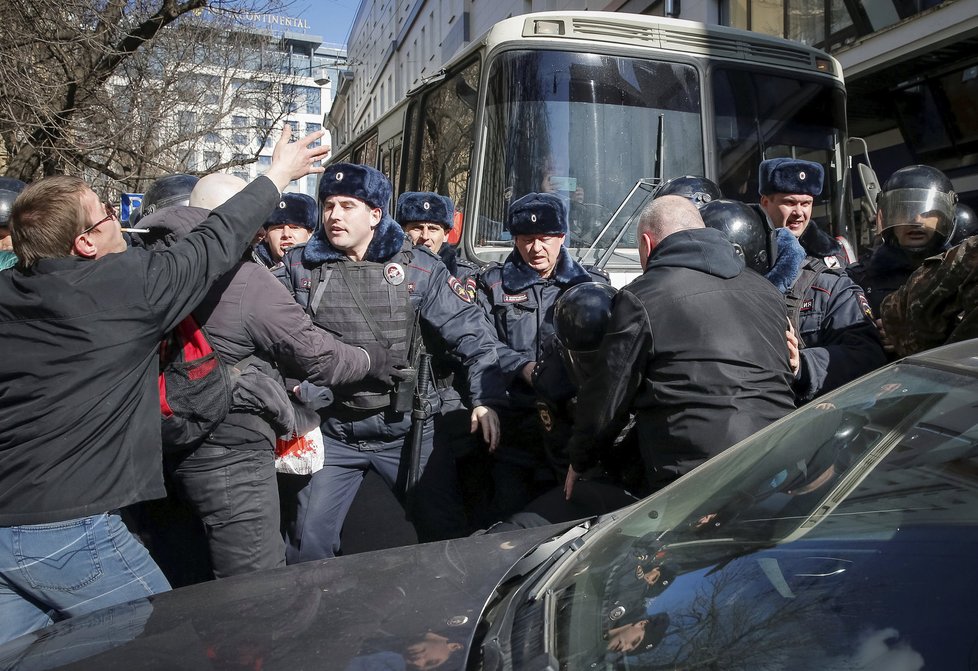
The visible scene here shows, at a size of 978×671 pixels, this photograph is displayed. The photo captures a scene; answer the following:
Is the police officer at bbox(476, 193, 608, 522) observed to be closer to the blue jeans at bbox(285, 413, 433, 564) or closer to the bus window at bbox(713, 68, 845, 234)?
the blue jeans at bbox(285, 413, 433, 564)

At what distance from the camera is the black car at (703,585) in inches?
50.6

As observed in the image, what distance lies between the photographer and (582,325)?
2854 mm

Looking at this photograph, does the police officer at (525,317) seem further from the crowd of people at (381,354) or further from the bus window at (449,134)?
the bus window at (449,134)

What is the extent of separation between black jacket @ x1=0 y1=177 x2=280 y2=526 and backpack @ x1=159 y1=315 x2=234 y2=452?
0.61 ft

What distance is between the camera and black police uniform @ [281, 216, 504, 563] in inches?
143

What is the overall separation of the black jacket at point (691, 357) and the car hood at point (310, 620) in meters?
0.53

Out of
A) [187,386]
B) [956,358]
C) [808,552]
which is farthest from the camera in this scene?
[187,386]

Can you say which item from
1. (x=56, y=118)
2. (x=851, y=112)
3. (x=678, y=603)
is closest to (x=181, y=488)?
(x=678, y=603)

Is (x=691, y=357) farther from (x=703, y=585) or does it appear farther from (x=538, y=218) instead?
(x=538, y=218)

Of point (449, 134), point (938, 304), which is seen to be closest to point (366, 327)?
point (938, 304)

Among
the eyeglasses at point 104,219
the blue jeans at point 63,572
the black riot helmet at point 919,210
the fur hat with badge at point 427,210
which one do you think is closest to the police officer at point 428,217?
the fur hat with badge at point 427,210

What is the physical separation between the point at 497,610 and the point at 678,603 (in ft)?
1.37

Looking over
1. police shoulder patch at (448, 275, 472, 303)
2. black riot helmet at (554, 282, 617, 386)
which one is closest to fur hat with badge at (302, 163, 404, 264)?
police shoulder patch at (448, 275, 472, 303)

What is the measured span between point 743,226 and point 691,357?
895 mm
